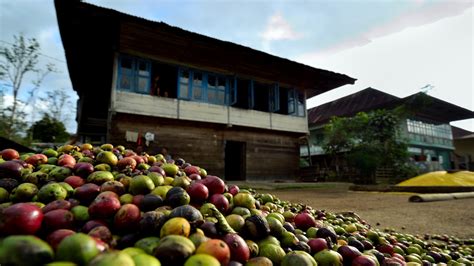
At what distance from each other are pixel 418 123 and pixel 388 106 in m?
4.31

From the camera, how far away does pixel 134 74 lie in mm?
10523

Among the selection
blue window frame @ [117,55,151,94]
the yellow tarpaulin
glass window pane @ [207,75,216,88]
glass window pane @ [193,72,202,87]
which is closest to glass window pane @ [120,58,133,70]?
blue window frame @ [117,55,151,94]

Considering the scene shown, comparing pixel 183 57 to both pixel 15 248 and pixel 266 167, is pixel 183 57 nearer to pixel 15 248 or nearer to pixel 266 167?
pixel 266 167

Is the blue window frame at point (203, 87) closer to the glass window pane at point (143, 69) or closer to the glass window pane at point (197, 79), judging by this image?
the glass window pane at point (197, 79)

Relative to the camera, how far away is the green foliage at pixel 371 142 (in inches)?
701

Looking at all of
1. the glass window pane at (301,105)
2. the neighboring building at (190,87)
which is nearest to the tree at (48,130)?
the neighboring building at (190,87)

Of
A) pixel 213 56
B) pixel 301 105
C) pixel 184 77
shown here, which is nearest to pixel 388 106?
pixel 301 105

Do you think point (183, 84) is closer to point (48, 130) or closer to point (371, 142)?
point (371, 142)

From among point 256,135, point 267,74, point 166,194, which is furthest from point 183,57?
point 166,194

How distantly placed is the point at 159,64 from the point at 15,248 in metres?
11.2

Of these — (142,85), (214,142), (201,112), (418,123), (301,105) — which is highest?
(418,123)

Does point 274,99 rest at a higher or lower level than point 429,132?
lower

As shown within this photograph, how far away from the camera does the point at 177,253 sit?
1143mm

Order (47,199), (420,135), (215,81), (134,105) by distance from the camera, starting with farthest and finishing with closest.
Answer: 1. (420,135)
2. (215,81)
3. (134,105)
4. (47,199)
